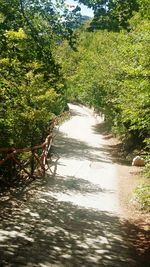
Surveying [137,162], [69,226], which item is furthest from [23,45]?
[137,162]

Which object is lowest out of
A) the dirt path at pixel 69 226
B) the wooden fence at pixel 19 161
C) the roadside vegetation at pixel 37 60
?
the dirt path at pixel 69 226

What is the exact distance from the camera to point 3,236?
9.50 meters

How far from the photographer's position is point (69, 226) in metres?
11.3

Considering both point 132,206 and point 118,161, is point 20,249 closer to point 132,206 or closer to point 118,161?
point 132,206

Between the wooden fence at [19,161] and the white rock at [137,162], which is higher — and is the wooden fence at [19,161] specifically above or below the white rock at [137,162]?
above

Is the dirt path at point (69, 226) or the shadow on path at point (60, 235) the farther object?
the dirt path at point (69, 226)

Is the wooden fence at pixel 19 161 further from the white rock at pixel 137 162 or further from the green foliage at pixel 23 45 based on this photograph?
the white rock at pixel 137 162

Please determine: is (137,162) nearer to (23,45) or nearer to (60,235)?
(23,45)

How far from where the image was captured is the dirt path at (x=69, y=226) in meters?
8.80

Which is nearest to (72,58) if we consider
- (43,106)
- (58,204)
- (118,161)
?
(118,161)

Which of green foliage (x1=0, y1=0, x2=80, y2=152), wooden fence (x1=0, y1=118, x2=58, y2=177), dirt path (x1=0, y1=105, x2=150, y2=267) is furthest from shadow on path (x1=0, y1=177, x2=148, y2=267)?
green foliage (x1=0, y1=0, x2=80, y2=152)

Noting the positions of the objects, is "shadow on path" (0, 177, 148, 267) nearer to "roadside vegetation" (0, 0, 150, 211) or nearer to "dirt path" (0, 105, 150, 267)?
"dirt path" (0, 105, 150, 267)

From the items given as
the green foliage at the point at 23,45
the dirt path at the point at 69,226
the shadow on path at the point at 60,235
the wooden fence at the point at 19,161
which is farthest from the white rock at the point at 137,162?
the shadow on path at the point at 60,235

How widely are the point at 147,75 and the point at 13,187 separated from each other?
21.1ft
